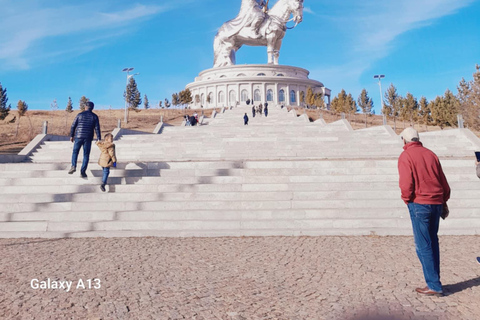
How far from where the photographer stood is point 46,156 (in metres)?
13.4

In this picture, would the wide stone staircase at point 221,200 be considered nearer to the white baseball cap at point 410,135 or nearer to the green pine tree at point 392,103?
the white baseball cap at point 410,135

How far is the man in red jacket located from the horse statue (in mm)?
52288

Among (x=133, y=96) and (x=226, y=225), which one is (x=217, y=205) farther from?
(x=133, y=96)

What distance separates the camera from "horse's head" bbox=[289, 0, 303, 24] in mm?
50438

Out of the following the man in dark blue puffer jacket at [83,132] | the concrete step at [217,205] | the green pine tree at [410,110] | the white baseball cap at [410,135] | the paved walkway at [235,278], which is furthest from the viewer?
the green pine tree at [410,110]

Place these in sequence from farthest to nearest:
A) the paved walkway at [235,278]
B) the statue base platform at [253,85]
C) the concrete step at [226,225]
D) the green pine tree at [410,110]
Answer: the statue base platform at [253,85] < the green pine tree at [410,110] < the concrete step at [226,225] < the paved walkway at [235,278]

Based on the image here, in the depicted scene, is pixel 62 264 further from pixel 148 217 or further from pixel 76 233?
pixel 148 217

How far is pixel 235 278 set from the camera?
3.86m

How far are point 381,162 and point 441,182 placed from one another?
5.80 m

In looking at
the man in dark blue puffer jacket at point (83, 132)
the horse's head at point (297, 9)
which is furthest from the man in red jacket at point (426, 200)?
the horse's head at point (297, 9)

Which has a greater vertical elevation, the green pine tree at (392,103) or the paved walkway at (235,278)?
the green pine tree at (392,103)

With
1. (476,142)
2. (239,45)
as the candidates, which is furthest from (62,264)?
A: (239,45)

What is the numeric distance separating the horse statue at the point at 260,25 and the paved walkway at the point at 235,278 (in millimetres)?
51151

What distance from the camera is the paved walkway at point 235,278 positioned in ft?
9.81
